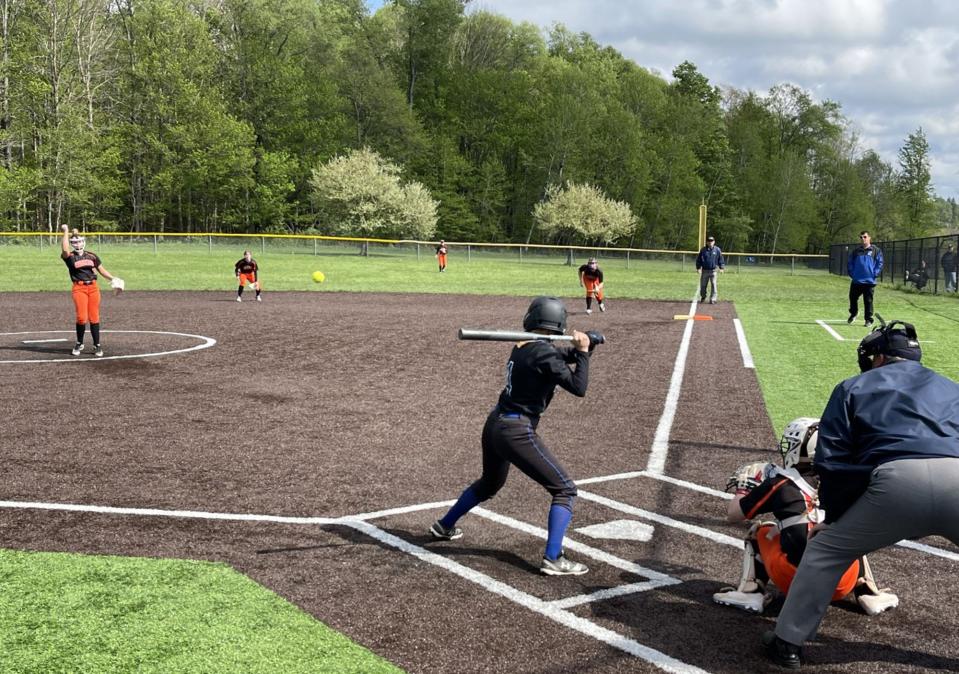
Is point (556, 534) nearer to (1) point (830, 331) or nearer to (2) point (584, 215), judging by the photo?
(1) point (830, 331)

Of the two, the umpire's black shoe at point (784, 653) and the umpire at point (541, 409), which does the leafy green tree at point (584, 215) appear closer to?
the umpire at point (541, 409)

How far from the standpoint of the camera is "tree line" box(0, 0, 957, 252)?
220 ft

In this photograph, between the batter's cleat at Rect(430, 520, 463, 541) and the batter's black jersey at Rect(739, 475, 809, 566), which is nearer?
the batter's black jersey at Rect(739, 475, 809, 566)

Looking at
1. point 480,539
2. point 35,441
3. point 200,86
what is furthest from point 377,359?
point 200,86

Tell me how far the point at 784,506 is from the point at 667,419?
6.32 m

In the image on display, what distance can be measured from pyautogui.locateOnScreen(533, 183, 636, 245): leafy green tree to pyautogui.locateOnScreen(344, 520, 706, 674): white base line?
67.4 m

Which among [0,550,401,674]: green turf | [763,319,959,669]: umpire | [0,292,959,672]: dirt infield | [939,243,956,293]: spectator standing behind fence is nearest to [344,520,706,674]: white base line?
[0,292,959,672]: dirt infield

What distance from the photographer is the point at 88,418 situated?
11336 millimetres

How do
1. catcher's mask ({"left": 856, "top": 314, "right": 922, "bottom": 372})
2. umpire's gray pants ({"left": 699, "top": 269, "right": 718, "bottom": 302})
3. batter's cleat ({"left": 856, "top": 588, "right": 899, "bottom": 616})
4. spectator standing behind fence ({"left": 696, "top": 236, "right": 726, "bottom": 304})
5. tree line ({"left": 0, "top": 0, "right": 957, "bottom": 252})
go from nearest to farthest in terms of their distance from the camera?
catcher's mask ({"left": 856, "top": 314, "right": 922, "bottom": 372}) < batter's cleat ({"left": 856, "top": 588, "right": 899, "bottom": 616}) < spectator standing behind fence ({"left": 696, "top": 236, "right": 726, "bottom": 304}) < umpire's gray pants ({"left": 699, "top": 269, "right": 718, "bottom": 302}) < tree line ({"left": 0, "top": 0, "right": 957, "bottom": 252})

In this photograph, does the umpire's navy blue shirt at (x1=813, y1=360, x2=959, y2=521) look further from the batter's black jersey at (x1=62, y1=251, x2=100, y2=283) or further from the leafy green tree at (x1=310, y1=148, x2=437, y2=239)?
the leafy green tree at (x1=310, y1=148, x2=437, y2=239)

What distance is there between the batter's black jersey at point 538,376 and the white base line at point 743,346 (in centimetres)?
1096

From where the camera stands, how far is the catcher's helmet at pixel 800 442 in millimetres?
5941

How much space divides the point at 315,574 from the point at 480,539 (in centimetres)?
140

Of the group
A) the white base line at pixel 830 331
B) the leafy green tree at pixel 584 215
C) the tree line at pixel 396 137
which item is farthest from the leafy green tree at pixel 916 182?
the white base line at pixel 830 331
